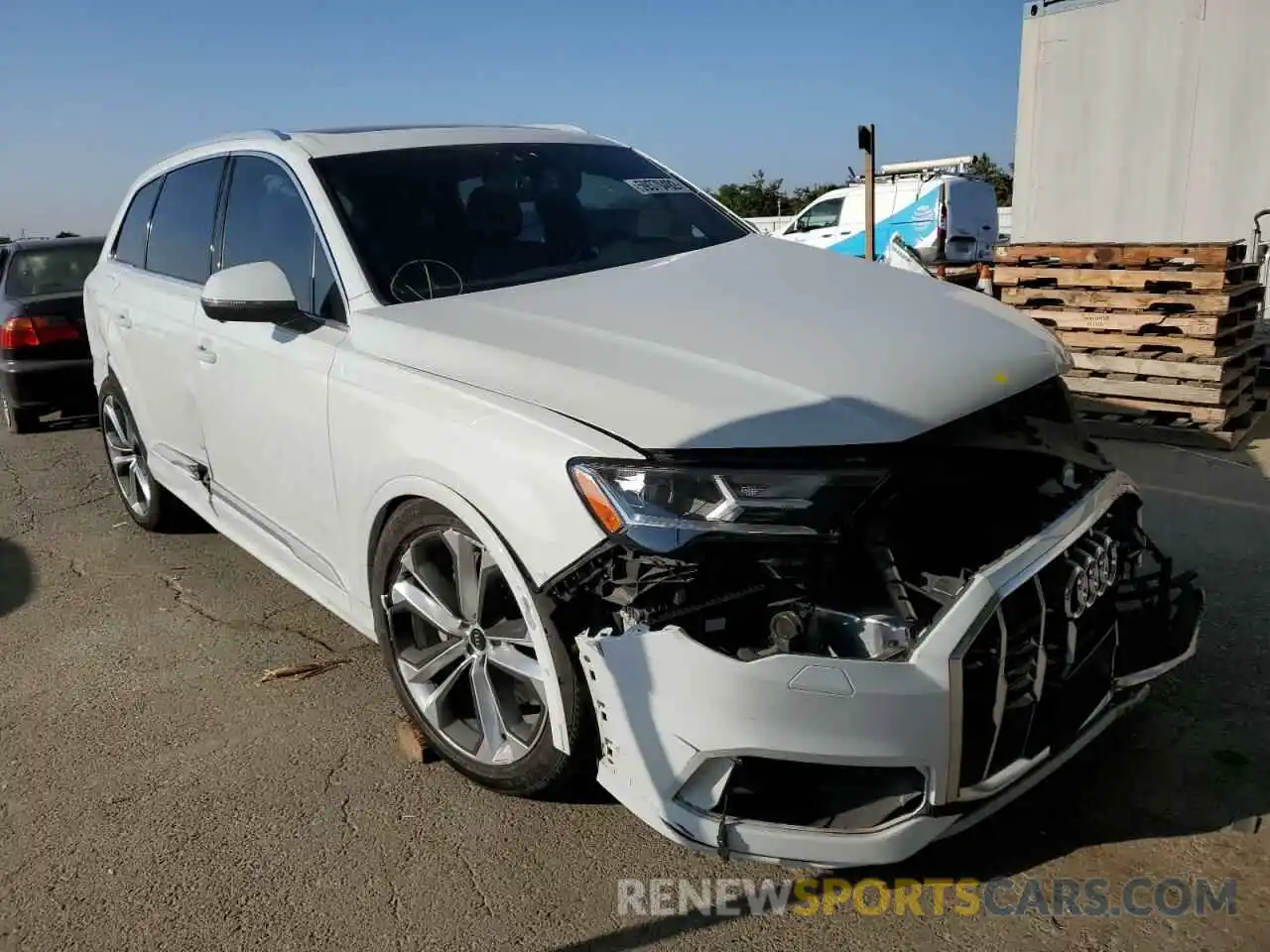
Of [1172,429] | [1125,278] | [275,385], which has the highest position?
[275,385]

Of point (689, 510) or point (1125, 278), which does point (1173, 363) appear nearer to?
point (1125, 278)

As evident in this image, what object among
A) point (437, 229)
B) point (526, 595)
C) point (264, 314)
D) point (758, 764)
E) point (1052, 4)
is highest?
point (1052, 4)

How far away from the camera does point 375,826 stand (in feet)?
8.80

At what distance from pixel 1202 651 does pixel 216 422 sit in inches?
141

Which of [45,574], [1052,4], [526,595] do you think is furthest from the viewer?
[1052,4]

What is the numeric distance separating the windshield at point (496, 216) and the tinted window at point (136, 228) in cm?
201

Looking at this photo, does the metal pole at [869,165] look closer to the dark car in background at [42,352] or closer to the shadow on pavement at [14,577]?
the dark car in background at [42,352]

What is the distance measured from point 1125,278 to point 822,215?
43.7ft

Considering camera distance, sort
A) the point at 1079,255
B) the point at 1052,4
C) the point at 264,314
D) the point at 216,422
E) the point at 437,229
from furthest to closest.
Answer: the point at 1052,4 → the point at 1079,255 → the point at 216,422 → the point at 437,229 → the point at 264,314

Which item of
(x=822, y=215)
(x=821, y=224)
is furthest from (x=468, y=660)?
(x=822, y=215)

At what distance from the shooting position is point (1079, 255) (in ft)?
20.7

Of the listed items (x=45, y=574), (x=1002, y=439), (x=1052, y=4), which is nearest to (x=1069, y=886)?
(x=1002, y=439)

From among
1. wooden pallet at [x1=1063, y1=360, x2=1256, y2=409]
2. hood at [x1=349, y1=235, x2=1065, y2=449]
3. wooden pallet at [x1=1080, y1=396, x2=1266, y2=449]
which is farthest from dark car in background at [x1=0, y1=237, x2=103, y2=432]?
wooden pallet at [x1=1080, y1=396, x2=1266, y2=449]

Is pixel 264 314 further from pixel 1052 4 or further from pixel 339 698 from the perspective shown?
pixel 1052 4
